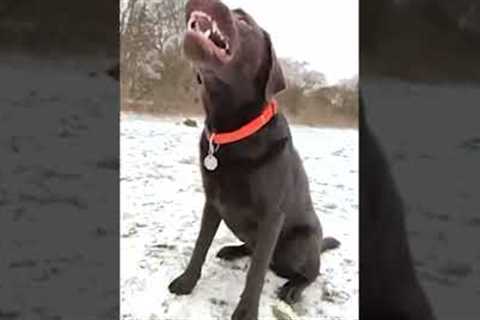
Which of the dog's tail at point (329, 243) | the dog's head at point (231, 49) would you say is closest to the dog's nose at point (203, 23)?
the dog's head at point (231, 49)

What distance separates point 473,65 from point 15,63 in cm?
73

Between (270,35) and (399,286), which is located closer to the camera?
(270,35)

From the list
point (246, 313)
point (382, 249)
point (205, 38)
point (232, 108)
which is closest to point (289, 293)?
point (246, 313)

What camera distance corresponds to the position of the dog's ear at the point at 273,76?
1163 millimetres

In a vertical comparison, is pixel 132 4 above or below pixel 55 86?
above

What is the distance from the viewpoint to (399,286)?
1351 mm

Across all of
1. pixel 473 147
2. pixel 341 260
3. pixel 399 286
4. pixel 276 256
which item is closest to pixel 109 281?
pixel 276 256

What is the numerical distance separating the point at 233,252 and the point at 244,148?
0.18 m

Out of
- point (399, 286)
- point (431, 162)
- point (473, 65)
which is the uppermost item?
point (473, 65)

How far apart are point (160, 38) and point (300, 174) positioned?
30cm

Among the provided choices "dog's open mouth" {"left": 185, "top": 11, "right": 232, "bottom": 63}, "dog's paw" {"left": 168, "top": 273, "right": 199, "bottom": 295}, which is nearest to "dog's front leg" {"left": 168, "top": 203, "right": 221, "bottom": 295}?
"dog's paw" {"left": 168, "top": 273, "right": 199, "bottom": 295}

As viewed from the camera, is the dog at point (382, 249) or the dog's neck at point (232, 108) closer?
the dog's neck at point (232, 108)

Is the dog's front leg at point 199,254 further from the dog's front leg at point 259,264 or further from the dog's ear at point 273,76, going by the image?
the dog's ear at point 273,76

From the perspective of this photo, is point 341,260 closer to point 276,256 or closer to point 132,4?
point 276,256
